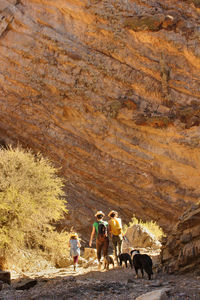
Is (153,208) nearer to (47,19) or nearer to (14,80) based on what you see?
(14,80)

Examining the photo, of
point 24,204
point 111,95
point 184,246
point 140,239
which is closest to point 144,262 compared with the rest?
point 184,246

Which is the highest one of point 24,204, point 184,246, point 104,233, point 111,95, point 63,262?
point 111,95

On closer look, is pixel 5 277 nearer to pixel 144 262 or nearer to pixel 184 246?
pixel 144 262

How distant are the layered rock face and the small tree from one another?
4.54m

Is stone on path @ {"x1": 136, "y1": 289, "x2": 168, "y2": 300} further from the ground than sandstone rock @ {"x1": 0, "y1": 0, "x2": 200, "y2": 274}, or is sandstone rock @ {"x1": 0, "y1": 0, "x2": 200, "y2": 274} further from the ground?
sandstone rock @ {"x1": 0, "y1": 0, "x2": 200, "y2": 274}

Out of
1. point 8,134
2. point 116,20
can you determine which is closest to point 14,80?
point 8,134

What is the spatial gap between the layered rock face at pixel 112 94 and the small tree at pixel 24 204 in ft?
14.9

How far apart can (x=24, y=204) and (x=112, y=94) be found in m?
8.68

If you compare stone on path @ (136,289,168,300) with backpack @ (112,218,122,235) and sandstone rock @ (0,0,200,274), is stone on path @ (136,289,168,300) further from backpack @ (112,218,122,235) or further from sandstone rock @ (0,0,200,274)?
sandstone rock @ (0,0,200,274)

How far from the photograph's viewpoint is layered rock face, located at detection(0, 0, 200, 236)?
1655cm

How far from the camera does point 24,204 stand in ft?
33.9

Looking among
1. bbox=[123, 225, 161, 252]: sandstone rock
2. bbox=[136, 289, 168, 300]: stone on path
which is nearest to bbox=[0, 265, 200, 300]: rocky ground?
bbox=[136, 289, 168, 300]: stone on path

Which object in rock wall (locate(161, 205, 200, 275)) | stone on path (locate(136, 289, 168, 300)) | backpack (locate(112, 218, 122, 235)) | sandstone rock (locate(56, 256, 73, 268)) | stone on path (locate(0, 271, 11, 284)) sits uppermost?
backpack (locate(112, 218, 122, 235))

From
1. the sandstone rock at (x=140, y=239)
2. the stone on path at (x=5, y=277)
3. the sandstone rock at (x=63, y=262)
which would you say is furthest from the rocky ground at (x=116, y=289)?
the sandstone rock at (x=63, y=262)
